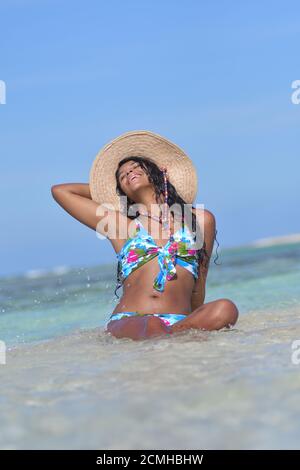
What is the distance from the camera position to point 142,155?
5.03 m

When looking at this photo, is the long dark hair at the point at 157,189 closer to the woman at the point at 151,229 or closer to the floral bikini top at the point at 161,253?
the woman at the point at 151,229

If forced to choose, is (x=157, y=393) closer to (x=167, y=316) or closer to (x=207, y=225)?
(x=167, y=316)

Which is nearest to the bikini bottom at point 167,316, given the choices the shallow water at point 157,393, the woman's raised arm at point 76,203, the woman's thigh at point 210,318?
the woman's thigh at point 210,318

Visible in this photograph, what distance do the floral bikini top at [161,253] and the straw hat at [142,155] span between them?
1.50ft

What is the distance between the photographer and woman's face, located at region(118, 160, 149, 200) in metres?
4.77

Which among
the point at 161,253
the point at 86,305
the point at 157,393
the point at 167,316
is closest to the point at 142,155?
the point at 161,253

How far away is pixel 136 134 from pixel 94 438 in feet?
10.2

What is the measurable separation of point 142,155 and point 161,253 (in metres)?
0.89

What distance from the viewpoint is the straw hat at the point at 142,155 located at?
16.2 feet

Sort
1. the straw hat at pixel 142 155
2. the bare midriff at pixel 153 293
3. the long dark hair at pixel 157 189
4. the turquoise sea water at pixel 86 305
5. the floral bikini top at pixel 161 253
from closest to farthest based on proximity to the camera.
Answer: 1. the bare midriff at pixel 153 293
2. the floral bikini top at pixel 161 253
3. the long dark hair at pixel 157 189
4. the straw hat at pixel 142 155
5. the turquoise sea water at pixel 86 305
